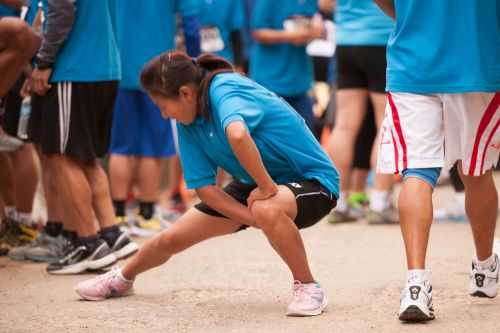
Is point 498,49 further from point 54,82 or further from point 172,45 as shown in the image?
point 172,45

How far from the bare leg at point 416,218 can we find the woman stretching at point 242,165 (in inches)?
17.8

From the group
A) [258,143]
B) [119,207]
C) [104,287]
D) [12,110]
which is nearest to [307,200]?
[258,143]

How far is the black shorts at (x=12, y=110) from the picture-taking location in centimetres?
643

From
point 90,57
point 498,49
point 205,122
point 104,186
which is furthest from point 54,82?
point 498,49

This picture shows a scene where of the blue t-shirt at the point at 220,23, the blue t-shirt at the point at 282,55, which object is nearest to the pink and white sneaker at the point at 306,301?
the blue t-shirt at the point at 282,55

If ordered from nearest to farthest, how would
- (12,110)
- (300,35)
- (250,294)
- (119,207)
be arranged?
(250,294) → (12,110) → (119,207) → (300,35)

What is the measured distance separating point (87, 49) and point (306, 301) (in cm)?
202

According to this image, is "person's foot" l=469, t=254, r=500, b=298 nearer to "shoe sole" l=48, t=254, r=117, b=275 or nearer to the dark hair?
the dark hair

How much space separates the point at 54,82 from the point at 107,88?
308mm

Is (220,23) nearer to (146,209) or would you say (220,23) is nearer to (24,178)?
(146,209)

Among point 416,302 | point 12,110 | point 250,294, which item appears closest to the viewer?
point 416,302

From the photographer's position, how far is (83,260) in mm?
5656

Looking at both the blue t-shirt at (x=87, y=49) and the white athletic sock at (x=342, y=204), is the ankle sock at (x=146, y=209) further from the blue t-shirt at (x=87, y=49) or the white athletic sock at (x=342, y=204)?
the blue t-shirt at (x=87, y=49)

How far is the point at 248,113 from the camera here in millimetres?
4398
